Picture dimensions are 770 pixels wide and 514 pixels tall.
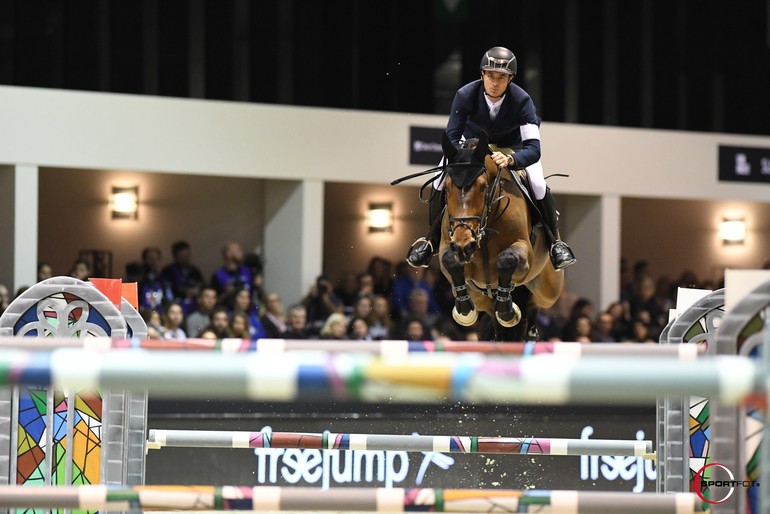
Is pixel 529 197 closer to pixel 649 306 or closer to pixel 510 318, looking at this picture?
pixel 510 318

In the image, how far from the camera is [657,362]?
4.41ft

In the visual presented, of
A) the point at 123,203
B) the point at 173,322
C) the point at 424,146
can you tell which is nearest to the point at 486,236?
the point at 173,322

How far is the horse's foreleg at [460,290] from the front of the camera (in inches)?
187

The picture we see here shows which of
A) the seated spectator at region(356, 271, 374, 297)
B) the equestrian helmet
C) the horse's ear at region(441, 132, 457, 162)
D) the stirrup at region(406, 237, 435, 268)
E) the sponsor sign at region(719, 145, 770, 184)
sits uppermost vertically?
the sponsor sign at region(719, 145, 770, 184)

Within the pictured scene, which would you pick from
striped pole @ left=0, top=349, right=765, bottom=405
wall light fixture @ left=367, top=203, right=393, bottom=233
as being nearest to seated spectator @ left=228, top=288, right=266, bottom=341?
wall light fixture @ left=367, top=203, right=393, bottom=233

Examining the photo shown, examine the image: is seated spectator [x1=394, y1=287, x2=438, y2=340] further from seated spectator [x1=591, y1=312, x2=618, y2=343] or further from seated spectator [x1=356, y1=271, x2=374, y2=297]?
seated spectator [x1=591, y1=312, x2=618, y2=343]

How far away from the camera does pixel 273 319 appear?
333 inches

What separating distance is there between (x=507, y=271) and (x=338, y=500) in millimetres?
3121

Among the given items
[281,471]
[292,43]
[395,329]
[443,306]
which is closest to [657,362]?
[281,471]

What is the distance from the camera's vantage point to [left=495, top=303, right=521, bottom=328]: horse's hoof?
506 cm

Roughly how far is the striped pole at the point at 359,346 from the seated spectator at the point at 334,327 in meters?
6.00

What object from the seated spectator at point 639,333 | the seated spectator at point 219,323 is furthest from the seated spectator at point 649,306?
the seated spectator at point 219,323

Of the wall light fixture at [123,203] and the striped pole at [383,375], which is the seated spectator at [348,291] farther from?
the striped pole at [383,375]

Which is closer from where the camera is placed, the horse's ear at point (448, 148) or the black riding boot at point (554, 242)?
the horse's ear at point (448, 148)
